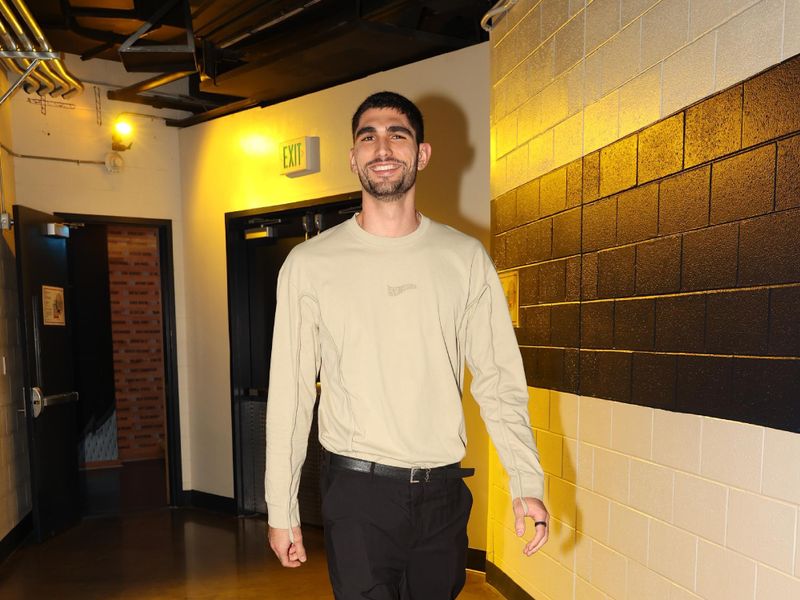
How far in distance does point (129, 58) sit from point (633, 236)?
353cm

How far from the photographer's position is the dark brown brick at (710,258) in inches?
66.6

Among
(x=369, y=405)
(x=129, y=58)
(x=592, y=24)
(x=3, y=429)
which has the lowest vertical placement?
(x=3, y=429)

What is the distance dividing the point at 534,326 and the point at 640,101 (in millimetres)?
1093

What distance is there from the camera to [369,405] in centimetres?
174

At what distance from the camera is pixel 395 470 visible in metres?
1.72

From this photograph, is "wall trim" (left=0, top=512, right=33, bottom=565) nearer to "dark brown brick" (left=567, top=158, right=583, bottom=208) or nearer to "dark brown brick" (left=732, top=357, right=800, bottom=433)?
"dark brown brick" (left=567, top=158, right=583, bottom=208)

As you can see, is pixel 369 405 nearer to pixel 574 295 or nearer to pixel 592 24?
pixel 574 295

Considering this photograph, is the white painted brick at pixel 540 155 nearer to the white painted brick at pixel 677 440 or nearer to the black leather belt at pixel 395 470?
the white painted brick at pixel 677 440

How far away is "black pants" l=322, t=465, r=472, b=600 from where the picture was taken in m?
1.69

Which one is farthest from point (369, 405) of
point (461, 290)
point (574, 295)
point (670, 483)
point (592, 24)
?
point (592, 24)

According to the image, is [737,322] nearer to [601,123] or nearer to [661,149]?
[661,149]

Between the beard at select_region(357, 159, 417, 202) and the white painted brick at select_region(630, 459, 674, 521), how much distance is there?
1.17 m

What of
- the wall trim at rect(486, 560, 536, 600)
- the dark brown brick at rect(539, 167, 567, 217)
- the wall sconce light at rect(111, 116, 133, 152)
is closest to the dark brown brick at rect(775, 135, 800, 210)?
the dark brown brick at rect(539, 167, 567, 217)

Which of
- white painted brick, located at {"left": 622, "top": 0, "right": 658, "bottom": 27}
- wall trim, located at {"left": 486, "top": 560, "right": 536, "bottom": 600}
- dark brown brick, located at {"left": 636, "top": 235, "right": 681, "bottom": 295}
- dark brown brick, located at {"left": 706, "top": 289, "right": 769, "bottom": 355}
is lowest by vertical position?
wall trim, located at {"left": 486, "top": 560, "right": 536, "bottom": 600}
